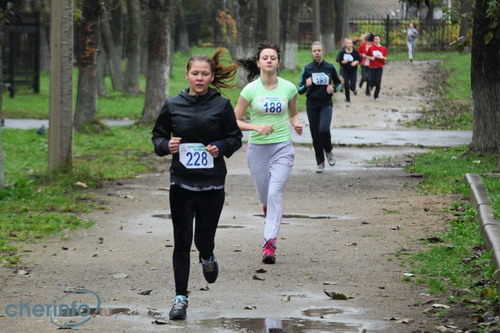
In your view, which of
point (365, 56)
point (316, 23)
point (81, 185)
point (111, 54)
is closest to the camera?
point (81, 185)

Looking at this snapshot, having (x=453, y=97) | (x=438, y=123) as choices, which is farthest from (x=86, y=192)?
(x=453, y=97)

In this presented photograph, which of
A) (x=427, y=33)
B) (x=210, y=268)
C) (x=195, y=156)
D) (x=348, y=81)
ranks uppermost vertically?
(x=427, y=33)

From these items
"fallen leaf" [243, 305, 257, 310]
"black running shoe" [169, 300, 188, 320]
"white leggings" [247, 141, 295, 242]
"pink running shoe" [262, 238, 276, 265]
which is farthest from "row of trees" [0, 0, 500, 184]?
"black running shoe" [169, 300, 188, 320]

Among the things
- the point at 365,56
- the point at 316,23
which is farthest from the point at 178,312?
the point at 316,23

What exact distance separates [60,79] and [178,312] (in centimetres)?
756

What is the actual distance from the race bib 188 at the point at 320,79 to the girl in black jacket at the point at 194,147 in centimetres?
791

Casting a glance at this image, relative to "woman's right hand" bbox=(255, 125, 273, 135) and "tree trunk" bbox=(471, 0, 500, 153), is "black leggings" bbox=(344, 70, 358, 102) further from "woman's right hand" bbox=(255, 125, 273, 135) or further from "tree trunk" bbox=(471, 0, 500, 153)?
"woman's right hand" bbox=(255, 125, 273, 135)

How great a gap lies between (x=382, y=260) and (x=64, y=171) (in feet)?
20.0

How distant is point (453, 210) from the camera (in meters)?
12.0

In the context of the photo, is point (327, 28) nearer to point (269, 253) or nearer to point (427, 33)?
point (427, 33)

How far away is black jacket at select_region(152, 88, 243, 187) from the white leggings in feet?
7.62

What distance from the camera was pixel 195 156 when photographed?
24.2ft

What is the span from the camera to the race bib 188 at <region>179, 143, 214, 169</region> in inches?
291

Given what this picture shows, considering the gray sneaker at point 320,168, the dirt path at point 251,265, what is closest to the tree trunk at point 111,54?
the gray sneaker at point 320,168
